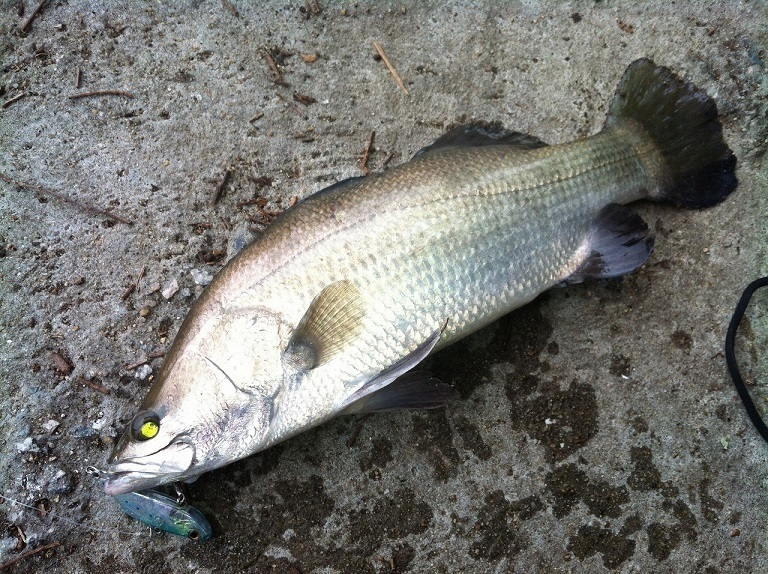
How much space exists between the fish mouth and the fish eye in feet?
0.26

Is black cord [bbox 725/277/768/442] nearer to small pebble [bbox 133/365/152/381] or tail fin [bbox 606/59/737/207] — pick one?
tail fin [bbox 606/59/737/207]

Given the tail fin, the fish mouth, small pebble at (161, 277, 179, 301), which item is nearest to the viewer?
the fish mouth

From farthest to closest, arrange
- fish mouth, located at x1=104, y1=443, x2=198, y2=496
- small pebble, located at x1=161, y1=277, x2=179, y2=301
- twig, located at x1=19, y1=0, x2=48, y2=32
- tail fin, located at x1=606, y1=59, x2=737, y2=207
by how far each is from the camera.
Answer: twig, located at x1=19, y1=0, x2=48, y2=32
small pebble, located at x1=161, y1=277, x2=179, y2=301
tail fin, located at x1=606, y1=59, x2=737, y2=207
fish mouth, located at x1=104, y1=443, x2=198, y2=496

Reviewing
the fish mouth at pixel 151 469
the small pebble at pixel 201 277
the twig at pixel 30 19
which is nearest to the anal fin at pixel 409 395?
the fish mouth at pixel 151 469

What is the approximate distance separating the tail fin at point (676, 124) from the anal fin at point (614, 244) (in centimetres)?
28

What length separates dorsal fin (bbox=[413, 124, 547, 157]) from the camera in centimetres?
275

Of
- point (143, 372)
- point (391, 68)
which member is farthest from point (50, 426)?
point (391, 68)

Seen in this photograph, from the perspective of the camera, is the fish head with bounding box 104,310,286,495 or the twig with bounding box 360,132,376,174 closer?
the fish head with bounding box 104,310,286,495

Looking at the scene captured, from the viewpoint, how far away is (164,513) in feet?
8.86

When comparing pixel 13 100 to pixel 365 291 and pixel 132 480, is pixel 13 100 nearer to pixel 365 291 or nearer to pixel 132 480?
pixel 132 480

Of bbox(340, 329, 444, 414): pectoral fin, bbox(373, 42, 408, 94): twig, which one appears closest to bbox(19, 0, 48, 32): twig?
bbox(373, 42, 408, 94): twig

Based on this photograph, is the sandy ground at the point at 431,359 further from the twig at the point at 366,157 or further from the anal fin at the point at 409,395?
the anal fin at the point at 409,395

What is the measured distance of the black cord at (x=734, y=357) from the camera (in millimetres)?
2816

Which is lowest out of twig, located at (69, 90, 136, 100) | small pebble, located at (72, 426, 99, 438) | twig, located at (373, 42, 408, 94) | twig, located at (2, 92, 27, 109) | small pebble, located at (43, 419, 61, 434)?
small pebble, located at (43, 419, 61, 434)
